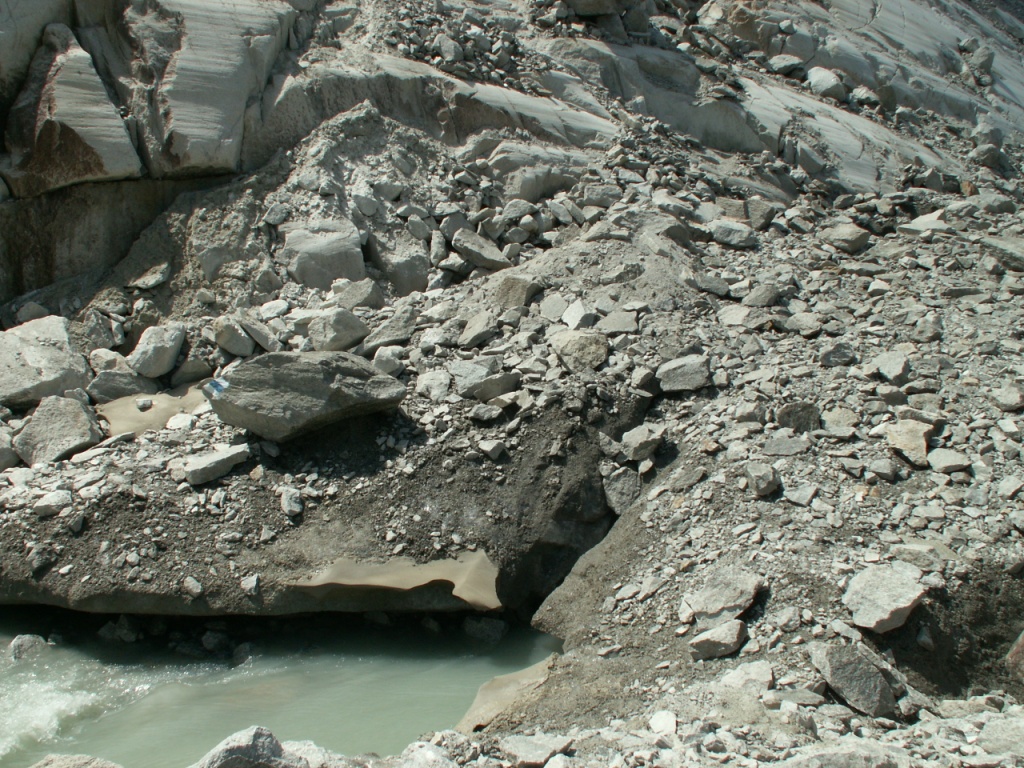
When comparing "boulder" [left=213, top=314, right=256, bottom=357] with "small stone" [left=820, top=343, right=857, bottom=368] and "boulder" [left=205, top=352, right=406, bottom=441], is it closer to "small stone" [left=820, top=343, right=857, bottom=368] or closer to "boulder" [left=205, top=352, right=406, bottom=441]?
"boulder" [left=205, top=352, right=406, bottom=441]

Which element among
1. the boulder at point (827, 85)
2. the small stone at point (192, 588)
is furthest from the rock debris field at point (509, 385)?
the boulder at point (827, 85)

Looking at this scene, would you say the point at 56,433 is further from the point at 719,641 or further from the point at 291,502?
the point at 719,641

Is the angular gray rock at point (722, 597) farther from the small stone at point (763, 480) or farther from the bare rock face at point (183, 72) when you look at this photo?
the bare rock face at point (183, 72)

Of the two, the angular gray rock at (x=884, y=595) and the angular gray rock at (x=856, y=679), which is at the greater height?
the angular gray rock at (x=884, y=595)

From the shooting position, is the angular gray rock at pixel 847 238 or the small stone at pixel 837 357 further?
the angular gray rock at pixel 847 238

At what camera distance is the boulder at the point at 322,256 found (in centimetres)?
598

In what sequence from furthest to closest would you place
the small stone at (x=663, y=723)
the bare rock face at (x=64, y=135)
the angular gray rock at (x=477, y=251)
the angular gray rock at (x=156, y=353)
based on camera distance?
the angular gray rock at (x=477, y=251) < the bare rock face at (x=64, y=135) < the angular gray rock at (x=156, y=353) < the small stone at (x=663, y=723)

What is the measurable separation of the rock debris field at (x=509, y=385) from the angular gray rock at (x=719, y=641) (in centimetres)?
1

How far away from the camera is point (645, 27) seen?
888 centimetres

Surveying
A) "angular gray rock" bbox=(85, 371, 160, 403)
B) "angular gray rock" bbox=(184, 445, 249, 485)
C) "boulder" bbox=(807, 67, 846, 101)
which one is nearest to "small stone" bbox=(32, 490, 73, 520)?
"angular gray rock" bbox=(184, 445, 249, 485)

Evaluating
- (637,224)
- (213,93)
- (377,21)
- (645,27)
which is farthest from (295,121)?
(645,27)

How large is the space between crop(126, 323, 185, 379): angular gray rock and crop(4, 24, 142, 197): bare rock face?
4.34 feet

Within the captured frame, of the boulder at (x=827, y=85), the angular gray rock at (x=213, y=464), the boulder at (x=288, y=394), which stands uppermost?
the boulder at (x=827, y=85)

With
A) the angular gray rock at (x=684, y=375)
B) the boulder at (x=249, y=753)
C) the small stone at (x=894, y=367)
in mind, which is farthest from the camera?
the angular gray rock at (x=684, y=375)
